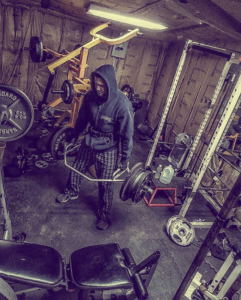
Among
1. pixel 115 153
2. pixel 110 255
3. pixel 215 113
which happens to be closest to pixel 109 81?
pixel 115 153

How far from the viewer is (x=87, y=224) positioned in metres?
3.10

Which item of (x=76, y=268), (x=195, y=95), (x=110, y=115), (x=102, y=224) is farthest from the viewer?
(x=195, y=95)

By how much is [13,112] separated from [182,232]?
271 centimetres

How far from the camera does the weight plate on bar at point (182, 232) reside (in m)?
3.09

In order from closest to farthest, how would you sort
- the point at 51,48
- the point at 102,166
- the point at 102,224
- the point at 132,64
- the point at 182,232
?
1. the point at 102,166
2. the point at 102,224
3. the point at 182,232
4. the point at 51,48
5. the point at 132,64

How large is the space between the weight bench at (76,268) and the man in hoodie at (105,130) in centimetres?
108

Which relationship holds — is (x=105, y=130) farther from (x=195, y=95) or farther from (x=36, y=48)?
(x=195, y=95)

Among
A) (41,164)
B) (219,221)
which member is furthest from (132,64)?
(219,221)

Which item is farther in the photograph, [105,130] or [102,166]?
[102,166]

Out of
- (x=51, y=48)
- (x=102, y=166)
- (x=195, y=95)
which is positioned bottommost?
(x=102, y=166)

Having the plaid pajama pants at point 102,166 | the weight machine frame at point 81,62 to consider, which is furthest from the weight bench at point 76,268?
the weight machine frame at point 81,62

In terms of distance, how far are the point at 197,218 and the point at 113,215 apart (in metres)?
1.47

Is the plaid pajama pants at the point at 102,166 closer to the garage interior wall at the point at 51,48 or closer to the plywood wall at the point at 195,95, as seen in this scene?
the plywood wall at the point at 195,95

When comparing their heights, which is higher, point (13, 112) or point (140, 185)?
point (13, 112)
